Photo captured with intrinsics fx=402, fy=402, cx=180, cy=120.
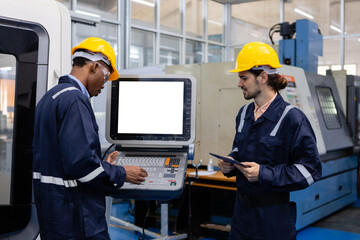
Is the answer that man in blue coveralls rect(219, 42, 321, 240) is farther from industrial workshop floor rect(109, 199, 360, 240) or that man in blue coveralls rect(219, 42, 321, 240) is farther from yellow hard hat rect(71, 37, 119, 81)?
industrial workshop floor rect(109, 199, 360, 240)

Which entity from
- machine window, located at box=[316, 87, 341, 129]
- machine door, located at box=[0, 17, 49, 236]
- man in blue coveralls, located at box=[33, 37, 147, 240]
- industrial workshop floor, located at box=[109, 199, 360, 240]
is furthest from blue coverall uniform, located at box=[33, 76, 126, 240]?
machine window, located at box=[316, 87, 341, 129]

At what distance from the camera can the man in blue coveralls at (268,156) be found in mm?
1853

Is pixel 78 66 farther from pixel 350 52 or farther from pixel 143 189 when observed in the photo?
pixel 350 52

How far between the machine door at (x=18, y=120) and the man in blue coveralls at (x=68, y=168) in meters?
0.22

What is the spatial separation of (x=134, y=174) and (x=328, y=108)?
338 cm

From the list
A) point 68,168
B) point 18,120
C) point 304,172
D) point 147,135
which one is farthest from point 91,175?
point 304,172

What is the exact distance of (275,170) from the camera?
1.86 meters

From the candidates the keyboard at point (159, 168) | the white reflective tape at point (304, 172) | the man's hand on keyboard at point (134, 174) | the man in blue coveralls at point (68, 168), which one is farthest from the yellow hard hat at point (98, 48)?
the white reflective tape at point (304, 172)

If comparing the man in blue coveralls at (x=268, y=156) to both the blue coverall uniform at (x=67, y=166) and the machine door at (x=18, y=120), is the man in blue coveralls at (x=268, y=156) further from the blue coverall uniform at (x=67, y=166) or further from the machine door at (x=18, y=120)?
the machine door at (x=18, y=120)

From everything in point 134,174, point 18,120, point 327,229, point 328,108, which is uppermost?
point 328,108

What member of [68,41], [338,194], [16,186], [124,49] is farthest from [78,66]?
[124,49]

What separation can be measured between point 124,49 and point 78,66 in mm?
A: 5395

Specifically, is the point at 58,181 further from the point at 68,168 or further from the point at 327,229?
the point at 327,229

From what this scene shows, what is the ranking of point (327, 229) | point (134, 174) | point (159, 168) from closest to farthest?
1. point (134, 174)
2. point (159, 168)
3. point (327, 229)
